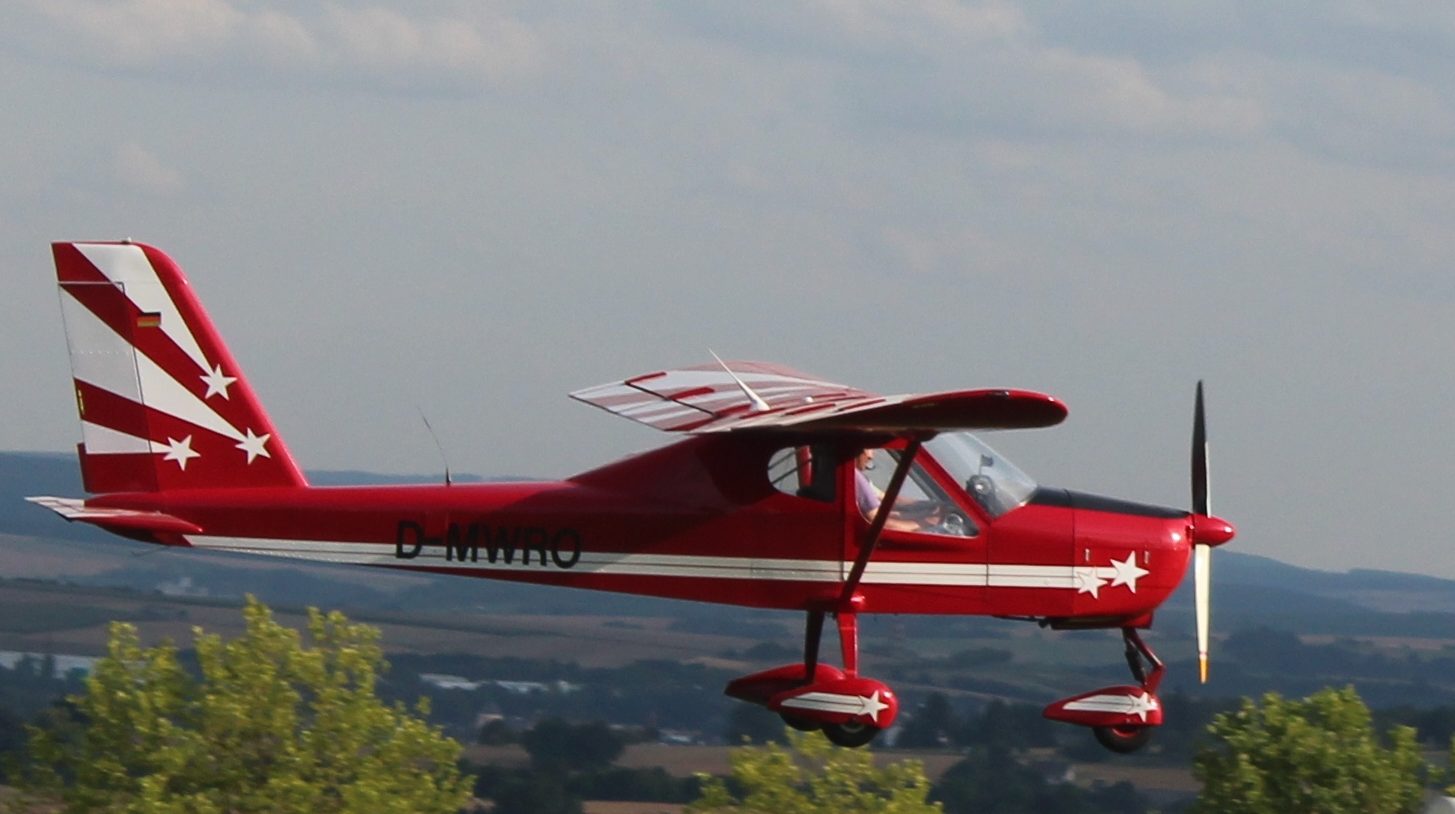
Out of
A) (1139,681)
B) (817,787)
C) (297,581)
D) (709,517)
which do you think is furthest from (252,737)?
(297,581)

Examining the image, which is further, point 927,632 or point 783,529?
point 927,632

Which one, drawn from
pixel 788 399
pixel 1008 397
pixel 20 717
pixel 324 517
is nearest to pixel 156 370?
pixel 324 517

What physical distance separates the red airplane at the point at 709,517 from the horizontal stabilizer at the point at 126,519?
0.02 meters

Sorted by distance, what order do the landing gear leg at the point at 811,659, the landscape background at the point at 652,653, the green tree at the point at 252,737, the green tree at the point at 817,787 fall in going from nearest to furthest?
the landing gear leg at the point at 811,659, the green tree at the point at 252,737, the green tree at the point at 817,787, the landscape background at the point at 652,653

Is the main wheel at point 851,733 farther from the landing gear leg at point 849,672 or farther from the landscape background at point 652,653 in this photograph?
the landscape background at point 652,653

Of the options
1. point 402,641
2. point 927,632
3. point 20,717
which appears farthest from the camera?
point 927,632

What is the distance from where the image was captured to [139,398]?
57.5ft

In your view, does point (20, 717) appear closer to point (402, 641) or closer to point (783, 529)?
point (402, 641)

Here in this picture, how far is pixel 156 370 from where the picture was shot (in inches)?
693

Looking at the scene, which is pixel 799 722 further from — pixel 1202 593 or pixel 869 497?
pixel 1202 593

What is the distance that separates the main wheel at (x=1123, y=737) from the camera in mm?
17469

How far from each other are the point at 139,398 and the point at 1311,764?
39646mm

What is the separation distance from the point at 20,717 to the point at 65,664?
66.7 ft

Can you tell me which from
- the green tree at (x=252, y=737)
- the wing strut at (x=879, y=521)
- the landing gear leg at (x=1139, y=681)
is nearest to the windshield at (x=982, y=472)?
the wing strut at (x=879, y=521)
